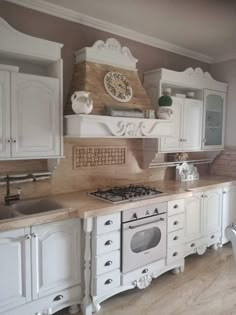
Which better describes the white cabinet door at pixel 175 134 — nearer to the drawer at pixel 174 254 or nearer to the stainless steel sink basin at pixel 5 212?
the drawer at pixel 174 254

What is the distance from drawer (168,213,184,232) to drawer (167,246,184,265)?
0.68 ft

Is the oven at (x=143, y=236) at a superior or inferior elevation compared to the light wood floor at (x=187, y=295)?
superior

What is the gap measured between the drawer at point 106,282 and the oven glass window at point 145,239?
0.26 m

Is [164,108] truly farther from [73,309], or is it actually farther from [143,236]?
[73,309]

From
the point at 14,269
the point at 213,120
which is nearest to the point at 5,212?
the point at 14,269

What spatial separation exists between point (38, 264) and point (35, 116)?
3.61ft

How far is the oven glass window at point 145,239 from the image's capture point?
235 cm

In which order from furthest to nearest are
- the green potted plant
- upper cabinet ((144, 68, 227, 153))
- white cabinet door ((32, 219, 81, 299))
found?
upper cabinet ((144, 68, 227, 153)) < the green potted plant < white cabinet door ((32, 219, 81, 299))

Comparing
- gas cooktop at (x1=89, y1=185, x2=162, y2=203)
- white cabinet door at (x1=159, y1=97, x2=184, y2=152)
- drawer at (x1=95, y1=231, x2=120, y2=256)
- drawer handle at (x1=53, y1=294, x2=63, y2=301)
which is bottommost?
drawer handle at (x1=53, y1=294, x2=63, y2=301)

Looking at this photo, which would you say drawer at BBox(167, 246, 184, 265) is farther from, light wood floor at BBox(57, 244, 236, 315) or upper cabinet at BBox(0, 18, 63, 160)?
upper cabinet at BBox(0, 18, 63, 160)

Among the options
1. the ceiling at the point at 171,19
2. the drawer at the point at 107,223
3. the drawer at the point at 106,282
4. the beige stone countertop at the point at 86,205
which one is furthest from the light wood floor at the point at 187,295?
the ceiling at the point at 171,19

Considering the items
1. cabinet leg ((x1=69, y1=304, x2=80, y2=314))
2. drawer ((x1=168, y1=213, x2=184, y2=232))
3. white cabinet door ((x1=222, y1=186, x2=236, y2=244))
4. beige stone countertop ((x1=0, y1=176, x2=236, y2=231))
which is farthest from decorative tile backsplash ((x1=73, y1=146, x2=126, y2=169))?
white cabinet door ((x1=222, y1=186, x2=236, y2=244))

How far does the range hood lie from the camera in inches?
87.8

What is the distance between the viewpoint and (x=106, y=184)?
2871 millimetres
